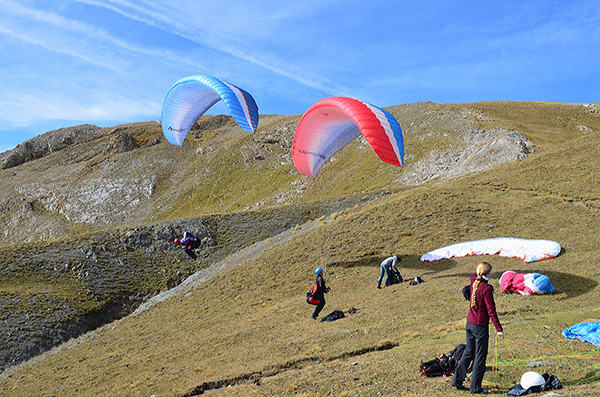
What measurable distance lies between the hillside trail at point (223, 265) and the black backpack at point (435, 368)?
19.2m

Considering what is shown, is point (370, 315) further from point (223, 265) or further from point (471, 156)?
point (471, 156)

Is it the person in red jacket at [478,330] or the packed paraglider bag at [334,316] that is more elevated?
the person in red jacket at [478,330]

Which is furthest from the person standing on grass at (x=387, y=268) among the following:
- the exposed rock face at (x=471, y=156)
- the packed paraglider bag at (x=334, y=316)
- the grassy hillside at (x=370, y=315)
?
the exposed rock face at (x=471, y=156)

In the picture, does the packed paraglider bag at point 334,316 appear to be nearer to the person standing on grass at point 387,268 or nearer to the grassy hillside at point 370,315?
the grassy hillside at point 370,315

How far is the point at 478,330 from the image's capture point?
6.27 meters

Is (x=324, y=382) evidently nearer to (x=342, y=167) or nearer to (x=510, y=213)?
(x=510, y=213)

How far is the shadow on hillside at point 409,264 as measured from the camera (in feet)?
57.1

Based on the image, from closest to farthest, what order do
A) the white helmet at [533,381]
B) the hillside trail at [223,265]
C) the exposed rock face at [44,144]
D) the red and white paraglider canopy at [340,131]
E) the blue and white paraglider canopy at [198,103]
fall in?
the white helmet at [533,381] < the red and white paraglider canopy at [340,131] < the blue and white paraglider canopy at [198,103] < the hillside trail at [223,265] < the exposed rock face at [44,144]

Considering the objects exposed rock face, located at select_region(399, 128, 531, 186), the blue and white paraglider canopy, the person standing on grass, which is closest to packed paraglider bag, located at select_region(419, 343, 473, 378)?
the person standing on grass

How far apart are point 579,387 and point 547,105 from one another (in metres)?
76.0

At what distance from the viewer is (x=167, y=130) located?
24391mm

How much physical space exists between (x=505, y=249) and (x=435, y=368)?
11.1 meters

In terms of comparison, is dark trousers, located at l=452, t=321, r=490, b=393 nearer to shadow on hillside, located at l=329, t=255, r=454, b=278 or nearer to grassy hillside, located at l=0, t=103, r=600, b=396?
grassy hillside, located at l=0, t=103, r=600, b=396

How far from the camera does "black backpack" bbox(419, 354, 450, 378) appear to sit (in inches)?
282
